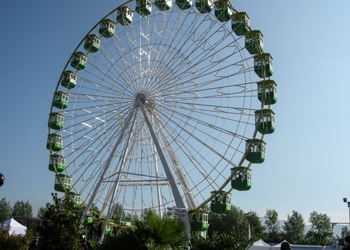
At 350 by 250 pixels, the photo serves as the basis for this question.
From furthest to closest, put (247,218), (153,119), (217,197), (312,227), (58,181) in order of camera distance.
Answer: (247,218) < (312,227) < (58,181) < (153,119) < (217,197)

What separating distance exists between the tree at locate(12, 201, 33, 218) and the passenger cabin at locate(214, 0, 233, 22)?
103 meters

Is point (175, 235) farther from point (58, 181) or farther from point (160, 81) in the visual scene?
point (58, 181)

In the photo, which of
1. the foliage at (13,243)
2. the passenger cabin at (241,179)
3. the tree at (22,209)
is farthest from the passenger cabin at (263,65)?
the tree at (22,209)

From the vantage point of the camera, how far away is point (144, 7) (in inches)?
1275

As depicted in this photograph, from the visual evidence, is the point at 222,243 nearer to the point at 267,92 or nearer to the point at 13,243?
the point at 13,243

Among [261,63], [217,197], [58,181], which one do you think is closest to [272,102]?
[261,63]

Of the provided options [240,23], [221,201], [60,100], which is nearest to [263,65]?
[240,23]

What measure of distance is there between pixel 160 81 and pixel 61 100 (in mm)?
9572

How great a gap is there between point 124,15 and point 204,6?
Answer: 672 cm

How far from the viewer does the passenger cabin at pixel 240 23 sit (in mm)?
28891

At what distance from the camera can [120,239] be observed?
13.0m

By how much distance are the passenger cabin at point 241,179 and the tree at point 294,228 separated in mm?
59342

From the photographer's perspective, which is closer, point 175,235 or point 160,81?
point 175,235

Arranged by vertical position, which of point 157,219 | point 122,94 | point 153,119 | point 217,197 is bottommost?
point 157,219
